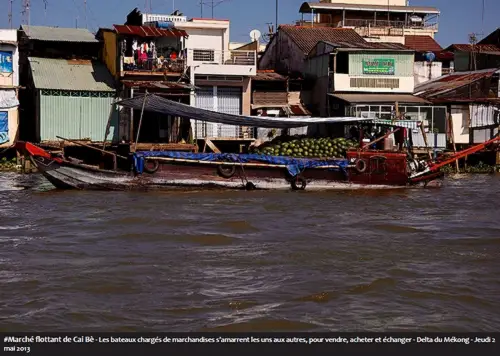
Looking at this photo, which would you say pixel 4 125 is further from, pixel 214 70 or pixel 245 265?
pixel 245 265

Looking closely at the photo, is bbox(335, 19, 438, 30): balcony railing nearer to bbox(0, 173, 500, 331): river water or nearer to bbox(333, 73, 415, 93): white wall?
bbox(333, 73, 415, 93): white wall

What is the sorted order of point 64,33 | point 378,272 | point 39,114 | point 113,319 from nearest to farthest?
point 113,319 < point 378,272 < point 39,114 < point 64,33

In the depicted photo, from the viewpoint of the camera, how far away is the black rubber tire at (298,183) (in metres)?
19.1

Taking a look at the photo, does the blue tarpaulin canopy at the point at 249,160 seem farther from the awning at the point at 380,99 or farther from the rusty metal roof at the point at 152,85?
the awning at the point at 380,99

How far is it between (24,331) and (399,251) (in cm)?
609

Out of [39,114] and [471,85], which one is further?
[471,85]

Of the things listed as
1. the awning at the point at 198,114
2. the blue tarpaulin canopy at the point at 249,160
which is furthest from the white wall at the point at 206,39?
the blue tarpaulin canopy at the point at 249,160

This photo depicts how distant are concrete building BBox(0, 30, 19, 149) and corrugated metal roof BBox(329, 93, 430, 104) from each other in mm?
11209

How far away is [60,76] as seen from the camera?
25469mm

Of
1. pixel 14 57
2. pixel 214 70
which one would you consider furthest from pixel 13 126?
pixel 214 70

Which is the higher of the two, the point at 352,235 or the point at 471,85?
the point at 471,85
